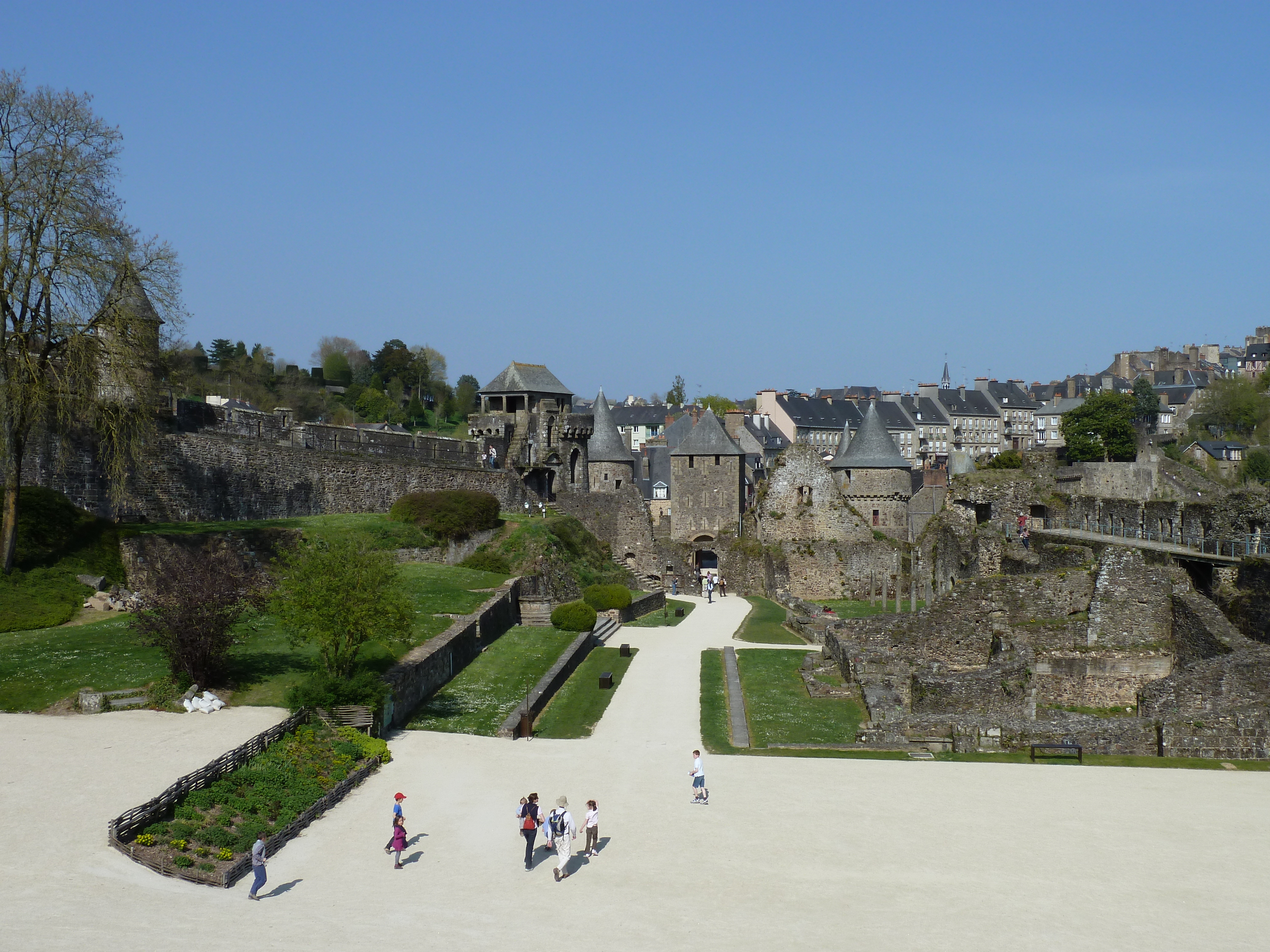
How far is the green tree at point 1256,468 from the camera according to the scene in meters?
85.8

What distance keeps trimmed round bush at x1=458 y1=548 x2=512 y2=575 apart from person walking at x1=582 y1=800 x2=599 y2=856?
2740cm

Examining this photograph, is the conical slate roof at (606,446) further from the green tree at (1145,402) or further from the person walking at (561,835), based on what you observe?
the green tree at (1145,402)

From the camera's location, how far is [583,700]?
3052 cm

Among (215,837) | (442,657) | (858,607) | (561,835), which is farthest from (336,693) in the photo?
(858,607)

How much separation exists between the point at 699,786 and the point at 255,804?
7555 millimetres

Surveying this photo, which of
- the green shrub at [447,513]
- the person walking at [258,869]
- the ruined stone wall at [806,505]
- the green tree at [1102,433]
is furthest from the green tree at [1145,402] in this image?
the person walking at [258,869]

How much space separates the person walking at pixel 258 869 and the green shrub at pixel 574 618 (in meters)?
24.1

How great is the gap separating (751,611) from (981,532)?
40.8 ft

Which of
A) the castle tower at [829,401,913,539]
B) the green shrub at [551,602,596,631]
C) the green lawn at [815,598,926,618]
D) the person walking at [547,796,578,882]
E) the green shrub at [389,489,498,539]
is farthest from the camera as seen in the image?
the castle tower at [829,401,913,539]

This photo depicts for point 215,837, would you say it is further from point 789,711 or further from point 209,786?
point 789,711

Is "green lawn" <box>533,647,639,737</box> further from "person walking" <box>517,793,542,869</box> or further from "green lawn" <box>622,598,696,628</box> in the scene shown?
"person walking" <box>517,793,542,869</box>

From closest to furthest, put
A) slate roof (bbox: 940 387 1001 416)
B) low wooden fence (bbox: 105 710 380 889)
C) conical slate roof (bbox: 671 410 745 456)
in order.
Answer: low wooden fence (bbox: 105 710 380 889)
conical slate roof (bbox: 671 410 745 456)
slate roof (bbox: 940 387 1001 416)

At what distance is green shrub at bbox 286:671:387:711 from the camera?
23.7 metres

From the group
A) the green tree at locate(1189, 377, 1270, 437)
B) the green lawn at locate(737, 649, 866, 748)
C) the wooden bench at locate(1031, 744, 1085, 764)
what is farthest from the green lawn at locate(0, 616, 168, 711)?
the green tree at locate(1189, 377, 1270, 437)
